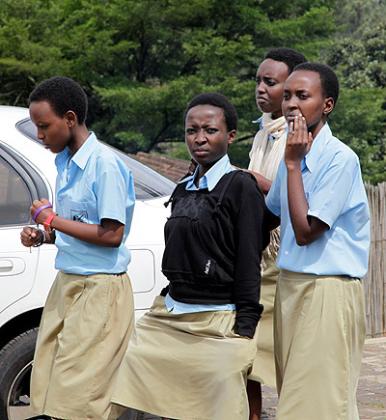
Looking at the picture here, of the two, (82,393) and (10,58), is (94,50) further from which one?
(82,393)

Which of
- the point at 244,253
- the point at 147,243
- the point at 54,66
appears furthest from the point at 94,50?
the point at 244,253

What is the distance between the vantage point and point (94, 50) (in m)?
20.7

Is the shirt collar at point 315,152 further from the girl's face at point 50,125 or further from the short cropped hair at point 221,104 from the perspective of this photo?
the girl's face at point 50,125

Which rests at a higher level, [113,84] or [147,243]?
[113,84]

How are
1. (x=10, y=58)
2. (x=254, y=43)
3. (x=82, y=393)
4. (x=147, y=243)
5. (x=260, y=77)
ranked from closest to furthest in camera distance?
(x=82, y=393), (x=260, y=77), (x=147, y=243), (x=10, y=58), (x=254, y=43)

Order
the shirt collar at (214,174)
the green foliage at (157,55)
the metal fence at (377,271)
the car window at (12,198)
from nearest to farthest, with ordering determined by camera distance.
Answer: the shirt collar at (214,174)
the car window at (12,198)
the metal fence at (377,271)
the green foliage at (157,55)

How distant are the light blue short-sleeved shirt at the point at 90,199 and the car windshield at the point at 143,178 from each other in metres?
1.09

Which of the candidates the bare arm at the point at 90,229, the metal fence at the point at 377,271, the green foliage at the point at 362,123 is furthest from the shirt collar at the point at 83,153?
the green foliage at the point at 362,123

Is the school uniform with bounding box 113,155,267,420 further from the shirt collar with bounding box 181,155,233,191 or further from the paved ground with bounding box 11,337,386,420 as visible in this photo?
the paved ground with bounding box 11,337,386,420

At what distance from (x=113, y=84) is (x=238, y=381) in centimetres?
1800

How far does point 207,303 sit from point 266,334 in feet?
2.72

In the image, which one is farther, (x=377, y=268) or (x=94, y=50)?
(x=94, y=50)

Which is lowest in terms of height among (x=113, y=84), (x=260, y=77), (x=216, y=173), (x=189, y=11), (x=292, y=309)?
(x=292, y=309)

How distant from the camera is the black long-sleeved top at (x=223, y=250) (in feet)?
12.4
